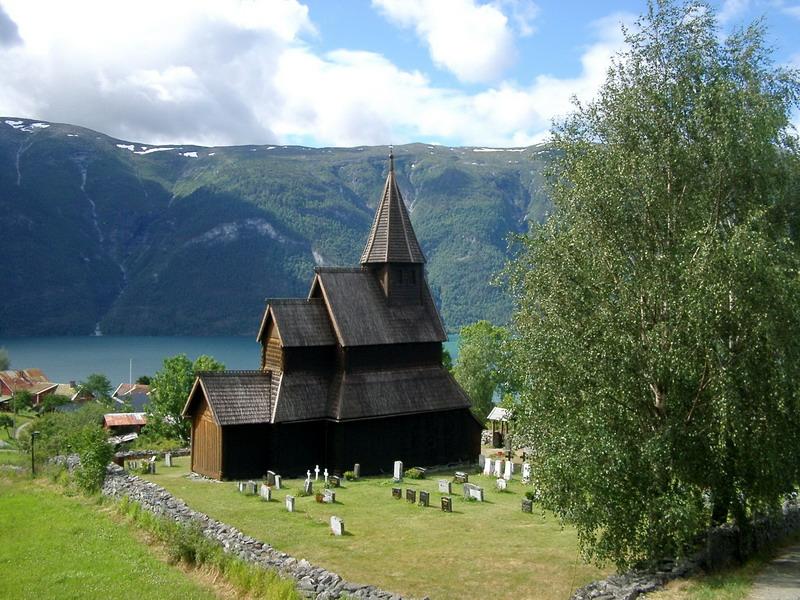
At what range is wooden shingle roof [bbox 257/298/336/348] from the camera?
3088 centimetres

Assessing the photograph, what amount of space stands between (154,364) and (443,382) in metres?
111

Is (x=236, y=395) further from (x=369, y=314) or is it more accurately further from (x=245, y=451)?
(x=369, y=314)

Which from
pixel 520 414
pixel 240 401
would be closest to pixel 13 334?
pixel 240 401

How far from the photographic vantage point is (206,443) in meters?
30.2

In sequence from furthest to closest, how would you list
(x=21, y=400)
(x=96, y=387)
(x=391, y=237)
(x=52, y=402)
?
(x=96, y=387) < (x=21, y=400) < (x=52, y=402) < (x=391, y=237)

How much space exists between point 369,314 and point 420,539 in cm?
1413

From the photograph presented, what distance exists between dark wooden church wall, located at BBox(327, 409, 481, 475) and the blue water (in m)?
69.5

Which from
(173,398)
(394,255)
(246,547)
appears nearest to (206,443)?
(394,255)

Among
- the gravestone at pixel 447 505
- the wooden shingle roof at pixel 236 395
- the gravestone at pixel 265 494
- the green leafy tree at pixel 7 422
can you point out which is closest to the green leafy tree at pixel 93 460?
the wooden shingle roof at pixel 236 395

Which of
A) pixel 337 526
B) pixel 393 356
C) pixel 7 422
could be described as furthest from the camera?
pixel 7 422

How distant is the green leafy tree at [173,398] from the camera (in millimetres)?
44844

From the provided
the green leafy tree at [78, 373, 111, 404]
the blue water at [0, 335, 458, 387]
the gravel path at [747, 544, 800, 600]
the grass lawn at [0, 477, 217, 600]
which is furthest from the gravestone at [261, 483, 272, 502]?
the blue water at [0, 335, 458, 387]

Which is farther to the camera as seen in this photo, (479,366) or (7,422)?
(7,422)

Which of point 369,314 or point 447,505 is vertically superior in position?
point 369,314
